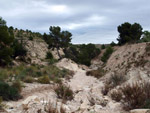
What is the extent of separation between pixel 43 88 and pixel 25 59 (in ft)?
81.8

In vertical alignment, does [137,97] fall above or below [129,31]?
below

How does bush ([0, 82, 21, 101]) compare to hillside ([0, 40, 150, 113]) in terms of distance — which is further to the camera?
bush ([0, 82, 21, 101])

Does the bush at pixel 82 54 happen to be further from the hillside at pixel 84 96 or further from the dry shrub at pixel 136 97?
the dry shrub at pixel 136 97

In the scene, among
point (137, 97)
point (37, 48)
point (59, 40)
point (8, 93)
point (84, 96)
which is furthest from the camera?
point (37, 48)

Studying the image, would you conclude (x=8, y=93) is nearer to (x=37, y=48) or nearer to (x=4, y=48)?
(x=4, y=48)

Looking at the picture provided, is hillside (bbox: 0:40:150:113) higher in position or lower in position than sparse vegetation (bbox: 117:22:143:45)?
lower

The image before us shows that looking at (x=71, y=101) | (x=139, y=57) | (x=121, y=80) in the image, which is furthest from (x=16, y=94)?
(x=139, y=57)

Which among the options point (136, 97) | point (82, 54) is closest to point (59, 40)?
point (82, 54)

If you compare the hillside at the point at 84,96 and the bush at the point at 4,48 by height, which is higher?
the bush at the point at 4,48

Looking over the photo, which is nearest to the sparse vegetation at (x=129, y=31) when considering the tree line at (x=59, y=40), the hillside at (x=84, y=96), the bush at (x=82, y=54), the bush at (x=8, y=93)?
the tree line at (x=59, y=40)

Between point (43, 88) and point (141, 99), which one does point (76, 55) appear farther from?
point (141, 99)

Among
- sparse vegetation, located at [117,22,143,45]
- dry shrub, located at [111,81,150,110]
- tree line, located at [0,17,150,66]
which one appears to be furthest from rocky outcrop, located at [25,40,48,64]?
dry shrub, located at [111,81,150,110]

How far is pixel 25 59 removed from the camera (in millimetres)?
36781

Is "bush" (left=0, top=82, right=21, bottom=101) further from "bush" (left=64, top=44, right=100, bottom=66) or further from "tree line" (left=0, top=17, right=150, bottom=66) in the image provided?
"bush" (left=64, top=44, right=100, bottom=66)
